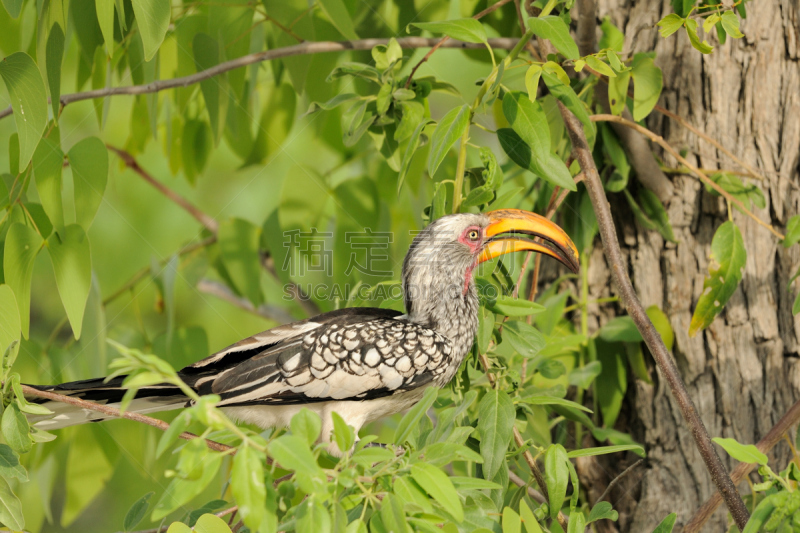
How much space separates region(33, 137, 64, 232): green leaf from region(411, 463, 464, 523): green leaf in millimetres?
1115

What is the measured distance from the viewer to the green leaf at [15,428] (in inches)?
46.2

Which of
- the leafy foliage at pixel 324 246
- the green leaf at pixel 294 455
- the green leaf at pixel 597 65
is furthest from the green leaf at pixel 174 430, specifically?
the green leaf at pixel 597 65

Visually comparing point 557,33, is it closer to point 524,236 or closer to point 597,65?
point 597,65

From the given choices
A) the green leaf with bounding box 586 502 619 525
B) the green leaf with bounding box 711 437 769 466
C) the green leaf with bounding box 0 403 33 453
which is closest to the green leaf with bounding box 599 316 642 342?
the green leaf with bounding box 586 502 619 525

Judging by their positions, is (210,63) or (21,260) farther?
(210,63)

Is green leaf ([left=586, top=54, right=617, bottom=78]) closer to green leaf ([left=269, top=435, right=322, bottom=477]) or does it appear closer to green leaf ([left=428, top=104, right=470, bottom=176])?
green leaf ([left=428, top=104, right=470, bottom=176])

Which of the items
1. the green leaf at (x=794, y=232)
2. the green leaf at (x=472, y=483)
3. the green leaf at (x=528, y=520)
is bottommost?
the green leaf at (x=528, y=520)

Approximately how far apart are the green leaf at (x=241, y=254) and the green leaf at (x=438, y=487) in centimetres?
143

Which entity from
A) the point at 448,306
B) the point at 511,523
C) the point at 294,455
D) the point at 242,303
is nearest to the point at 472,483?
the point at 511,523

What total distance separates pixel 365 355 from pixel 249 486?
30.6 inches

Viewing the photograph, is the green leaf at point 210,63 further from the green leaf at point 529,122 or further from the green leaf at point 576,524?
the green leaf at point 576,524

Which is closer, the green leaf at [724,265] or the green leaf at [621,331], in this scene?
the green leaf at [724,265]

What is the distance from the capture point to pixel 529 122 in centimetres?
139

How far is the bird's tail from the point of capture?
1405 mm
